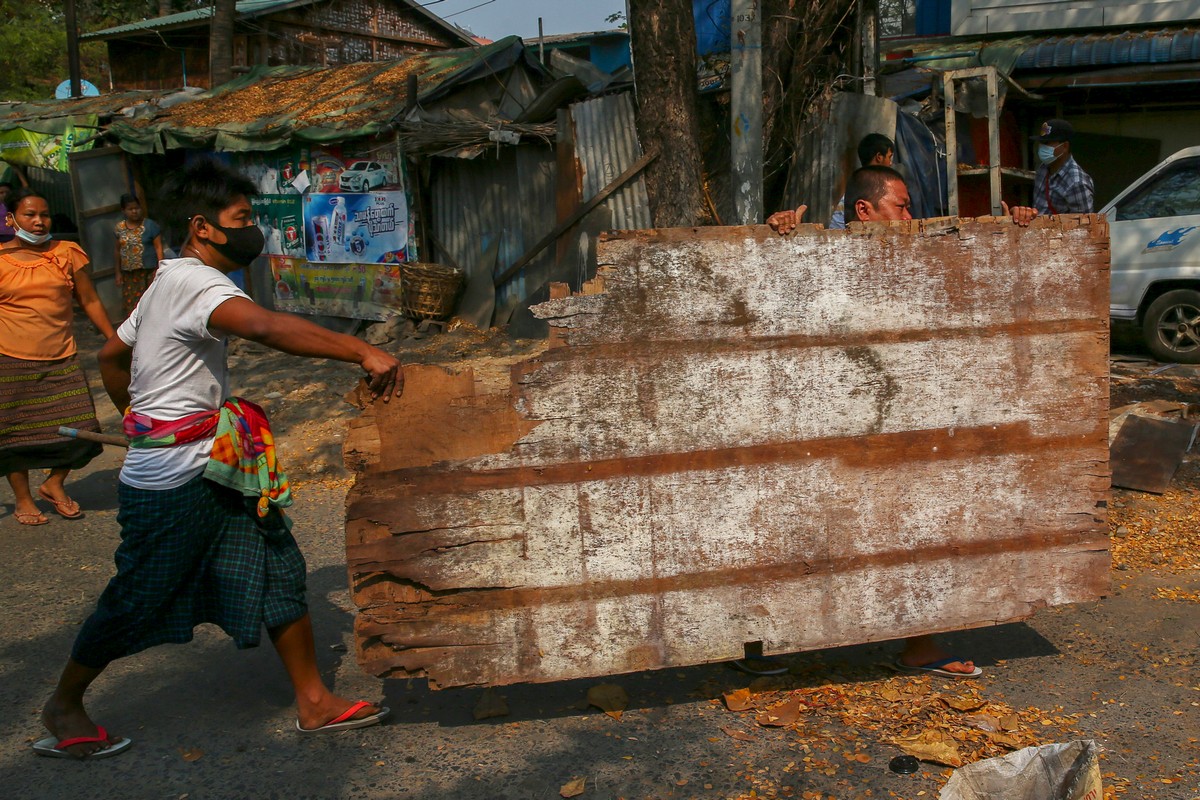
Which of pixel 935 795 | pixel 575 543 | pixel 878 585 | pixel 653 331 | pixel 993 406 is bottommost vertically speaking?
pixel 935 795

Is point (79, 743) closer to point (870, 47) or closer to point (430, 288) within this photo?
point (870, 47)

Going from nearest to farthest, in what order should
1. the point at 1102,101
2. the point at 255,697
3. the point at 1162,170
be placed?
1. the point at 255,697
2. the point at 1162,170
3. the point at 1102,101

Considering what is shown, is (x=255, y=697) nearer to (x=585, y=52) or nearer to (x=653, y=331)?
(x=653, y=331)

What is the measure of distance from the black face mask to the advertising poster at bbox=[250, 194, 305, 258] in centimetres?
967

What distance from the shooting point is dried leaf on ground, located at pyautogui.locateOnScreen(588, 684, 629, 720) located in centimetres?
327

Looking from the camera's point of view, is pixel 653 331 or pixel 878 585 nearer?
pixel 653 331

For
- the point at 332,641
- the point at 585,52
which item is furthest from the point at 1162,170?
the point at 585,52

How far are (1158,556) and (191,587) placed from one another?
3.95 meters

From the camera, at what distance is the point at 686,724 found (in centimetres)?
316

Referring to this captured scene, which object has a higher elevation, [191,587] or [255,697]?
[191,587]

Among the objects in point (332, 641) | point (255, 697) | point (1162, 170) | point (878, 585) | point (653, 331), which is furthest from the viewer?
point (1162, 170)

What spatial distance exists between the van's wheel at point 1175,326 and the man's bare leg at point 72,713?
8007 mm

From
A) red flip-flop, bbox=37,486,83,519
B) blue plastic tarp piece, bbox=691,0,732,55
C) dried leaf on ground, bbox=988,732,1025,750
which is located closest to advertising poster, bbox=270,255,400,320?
blue plastic tarp piece, bbox=691,0,732,55

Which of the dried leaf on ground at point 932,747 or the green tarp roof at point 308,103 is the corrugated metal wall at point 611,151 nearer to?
the green tarp roof at point 308,103
